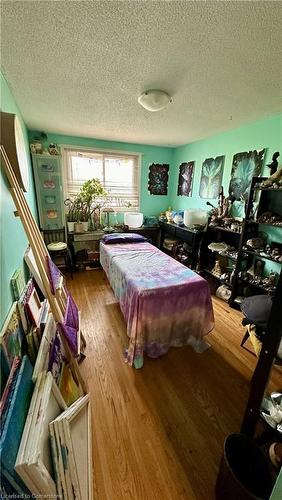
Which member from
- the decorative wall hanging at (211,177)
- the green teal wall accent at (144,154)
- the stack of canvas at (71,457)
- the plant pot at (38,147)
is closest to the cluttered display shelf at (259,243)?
the decorative wall hanging at (211,177)

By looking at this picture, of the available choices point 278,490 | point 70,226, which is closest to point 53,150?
point 70,226

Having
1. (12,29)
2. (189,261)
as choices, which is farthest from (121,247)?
(12,29)

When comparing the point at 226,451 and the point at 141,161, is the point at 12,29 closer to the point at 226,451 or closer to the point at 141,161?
the point at 226,451

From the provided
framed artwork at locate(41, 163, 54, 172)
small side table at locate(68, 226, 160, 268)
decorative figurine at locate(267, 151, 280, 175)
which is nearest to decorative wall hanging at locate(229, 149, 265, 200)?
decorative figurine at locate(267, 151, 280, 175)

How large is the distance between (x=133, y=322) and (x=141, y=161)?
3370 millimetres

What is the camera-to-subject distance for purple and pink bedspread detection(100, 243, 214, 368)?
69.0 inches

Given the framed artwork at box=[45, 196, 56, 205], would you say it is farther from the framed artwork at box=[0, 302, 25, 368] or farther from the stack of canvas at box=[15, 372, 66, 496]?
the stack of canvas at box=[15, 372, 66, 496]

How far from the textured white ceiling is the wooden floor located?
7.55 feet

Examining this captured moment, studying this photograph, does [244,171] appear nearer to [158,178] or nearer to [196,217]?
[196,217]

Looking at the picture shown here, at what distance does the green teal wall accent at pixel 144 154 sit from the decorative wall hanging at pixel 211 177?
112 centimetres

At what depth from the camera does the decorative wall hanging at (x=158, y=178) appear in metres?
4.22

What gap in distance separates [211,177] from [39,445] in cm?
348

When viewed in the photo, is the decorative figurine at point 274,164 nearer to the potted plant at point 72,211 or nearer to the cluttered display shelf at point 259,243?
the cluttered display shelf at point 259,243

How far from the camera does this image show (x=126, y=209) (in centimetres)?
425
